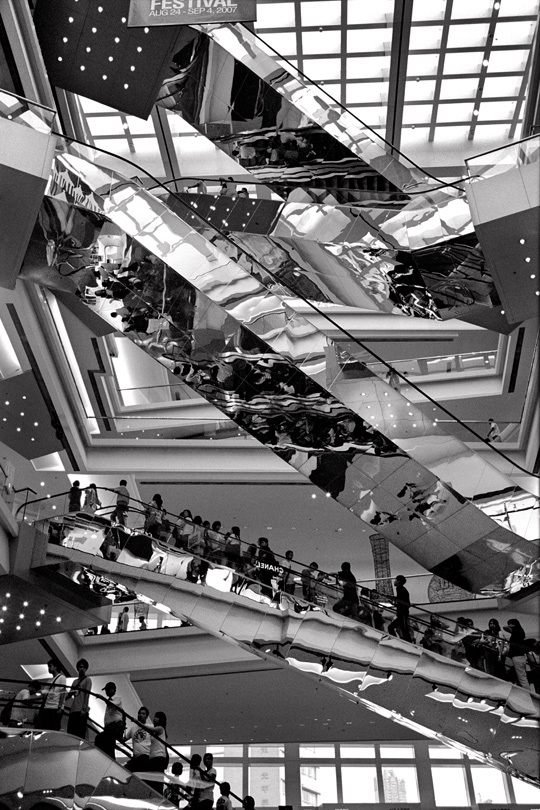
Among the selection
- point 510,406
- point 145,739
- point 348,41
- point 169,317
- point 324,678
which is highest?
point 348,41

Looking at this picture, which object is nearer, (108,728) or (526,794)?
(108,728)

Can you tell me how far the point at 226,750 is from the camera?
22703 millimetres

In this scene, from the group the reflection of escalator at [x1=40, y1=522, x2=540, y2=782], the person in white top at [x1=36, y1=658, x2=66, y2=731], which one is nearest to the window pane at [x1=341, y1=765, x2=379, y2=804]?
the reflection of escalator at [x1=40, y1=522, x2=540, y2=782]

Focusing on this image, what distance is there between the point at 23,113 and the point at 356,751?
19.1m

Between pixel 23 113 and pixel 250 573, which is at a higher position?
pixel 23 113

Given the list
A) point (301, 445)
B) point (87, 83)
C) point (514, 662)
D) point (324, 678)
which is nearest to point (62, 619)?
point (324, 678)

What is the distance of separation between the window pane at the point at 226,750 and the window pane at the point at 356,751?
2.79 m

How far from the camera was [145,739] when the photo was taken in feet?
36.6

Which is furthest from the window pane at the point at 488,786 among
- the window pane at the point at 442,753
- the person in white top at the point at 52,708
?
the person in white top at the point at 52,708

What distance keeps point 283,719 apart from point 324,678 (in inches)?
376

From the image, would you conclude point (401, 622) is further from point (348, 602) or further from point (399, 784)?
point (399, 784)

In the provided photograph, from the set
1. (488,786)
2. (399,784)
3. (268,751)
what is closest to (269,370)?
(268,751)

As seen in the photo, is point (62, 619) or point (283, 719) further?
point (283, 719)

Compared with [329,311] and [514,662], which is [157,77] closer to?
[329,311]
